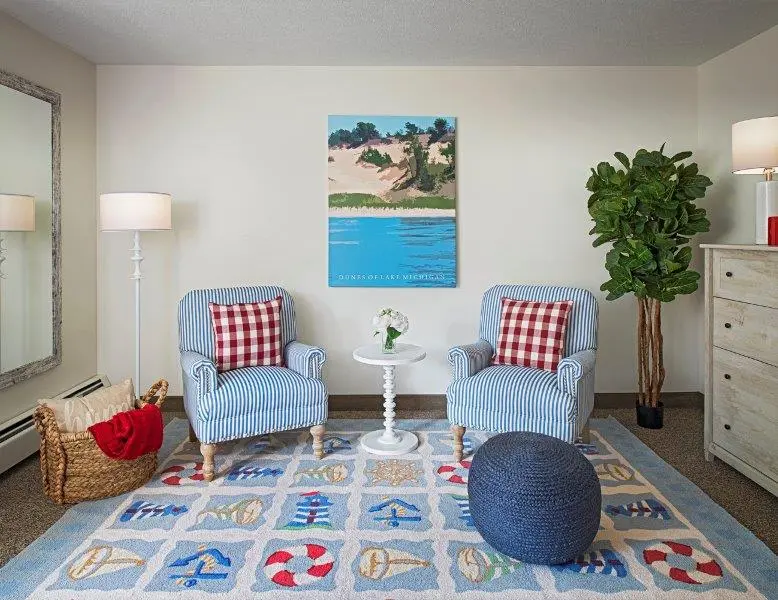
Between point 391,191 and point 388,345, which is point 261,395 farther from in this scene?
point 391,191

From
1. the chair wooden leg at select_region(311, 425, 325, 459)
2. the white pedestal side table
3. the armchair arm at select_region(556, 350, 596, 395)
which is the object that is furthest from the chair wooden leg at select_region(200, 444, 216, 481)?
the armchair arm at select_region(556, 350, 596, 395)

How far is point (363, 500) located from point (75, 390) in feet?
7.50

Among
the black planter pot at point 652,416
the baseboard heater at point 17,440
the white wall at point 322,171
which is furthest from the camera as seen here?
the white wall at point 322,171

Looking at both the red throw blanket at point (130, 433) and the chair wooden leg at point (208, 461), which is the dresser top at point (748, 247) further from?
the red throw blanket at point (130, 433)

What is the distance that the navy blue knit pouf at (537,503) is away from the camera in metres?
2.05

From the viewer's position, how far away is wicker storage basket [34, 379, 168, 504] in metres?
2.64

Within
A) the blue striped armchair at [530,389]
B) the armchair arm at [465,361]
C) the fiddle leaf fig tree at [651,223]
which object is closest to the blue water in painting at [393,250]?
the blue striped armchair at [530,389]

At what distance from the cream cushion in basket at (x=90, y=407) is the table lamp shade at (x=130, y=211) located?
1034 millimetres

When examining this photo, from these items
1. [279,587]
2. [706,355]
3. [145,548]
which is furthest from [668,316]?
[145,548]

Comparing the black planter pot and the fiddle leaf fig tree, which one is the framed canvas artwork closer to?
the fiddle leaf fig tree

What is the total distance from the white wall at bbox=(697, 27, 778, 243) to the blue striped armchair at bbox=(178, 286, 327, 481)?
2942 millimetres

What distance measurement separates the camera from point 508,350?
3.48m

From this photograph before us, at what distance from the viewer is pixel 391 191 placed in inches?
161

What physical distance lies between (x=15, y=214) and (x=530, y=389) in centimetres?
307
